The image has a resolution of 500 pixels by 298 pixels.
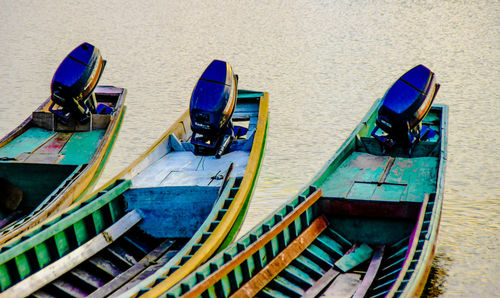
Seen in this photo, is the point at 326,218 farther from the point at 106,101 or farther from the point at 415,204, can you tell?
the point at 106,101

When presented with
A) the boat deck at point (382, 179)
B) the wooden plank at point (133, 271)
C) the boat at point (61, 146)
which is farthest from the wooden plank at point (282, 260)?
the boat at point (61, 146)

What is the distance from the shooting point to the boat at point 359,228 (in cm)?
703

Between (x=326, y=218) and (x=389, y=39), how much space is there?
614 inches

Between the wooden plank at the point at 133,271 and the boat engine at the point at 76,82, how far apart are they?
3.94 meters

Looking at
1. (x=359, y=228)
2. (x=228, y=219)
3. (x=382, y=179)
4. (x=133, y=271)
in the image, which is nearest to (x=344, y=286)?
(x=359, y=228)

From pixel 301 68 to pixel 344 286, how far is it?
13.4m

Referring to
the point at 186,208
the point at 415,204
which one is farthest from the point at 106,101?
the point at 415,204

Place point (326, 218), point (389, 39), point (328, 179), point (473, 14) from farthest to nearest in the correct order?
1. point (473, 14)
2. point (389, 39)
3. point (328, 179)
4. point (326, 218)

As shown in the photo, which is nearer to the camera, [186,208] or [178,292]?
[178,292]

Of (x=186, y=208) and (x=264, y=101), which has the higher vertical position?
(x=264, y=101)

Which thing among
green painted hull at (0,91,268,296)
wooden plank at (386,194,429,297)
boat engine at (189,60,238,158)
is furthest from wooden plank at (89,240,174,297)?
wooden plank at (386,194,429,297)

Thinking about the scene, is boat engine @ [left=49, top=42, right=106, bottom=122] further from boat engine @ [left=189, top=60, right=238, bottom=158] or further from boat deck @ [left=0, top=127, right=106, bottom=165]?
boat engine @ [left=189, top=60, right=238, bottom=158]

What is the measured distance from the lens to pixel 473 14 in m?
26.0

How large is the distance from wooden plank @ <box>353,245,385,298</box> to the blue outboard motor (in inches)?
92.9
